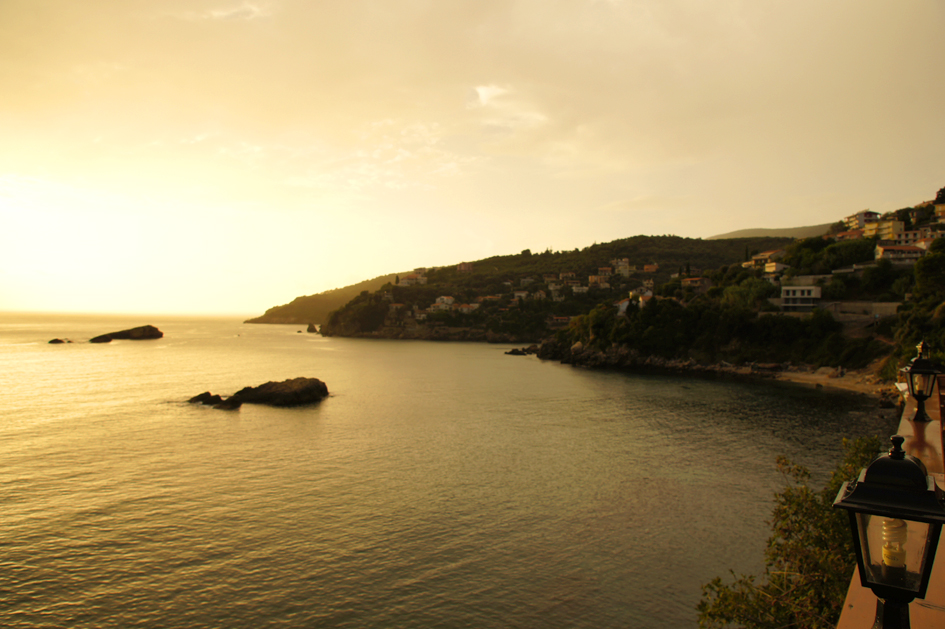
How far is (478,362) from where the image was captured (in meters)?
74.4

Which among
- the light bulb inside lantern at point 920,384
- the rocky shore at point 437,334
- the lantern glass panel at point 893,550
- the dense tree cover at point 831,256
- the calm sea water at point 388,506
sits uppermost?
the dense tree cover at point 831,256

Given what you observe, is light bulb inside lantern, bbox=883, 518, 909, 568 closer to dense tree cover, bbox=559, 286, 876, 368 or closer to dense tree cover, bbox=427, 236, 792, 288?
dense tree cover, bbox=559, 286, 876, 368

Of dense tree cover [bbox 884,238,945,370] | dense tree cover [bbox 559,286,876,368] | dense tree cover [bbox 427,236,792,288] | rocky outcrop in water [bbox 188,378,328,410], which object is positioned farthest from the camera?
dense tree cover [bbox 427,236,792,288]

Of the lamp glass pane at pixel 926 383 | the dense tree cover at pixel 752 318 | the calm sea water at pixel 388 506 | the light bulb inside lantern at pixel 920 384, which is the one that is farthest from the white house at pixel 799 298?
the light bulb inside lantern at pixel 920 384

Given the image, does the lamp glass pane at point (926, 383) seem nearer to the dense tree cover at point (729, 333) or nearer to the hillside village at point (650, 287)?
the dense tree cover at point (729, 333)

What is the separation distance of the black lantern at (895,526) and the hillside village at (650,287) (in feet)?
225

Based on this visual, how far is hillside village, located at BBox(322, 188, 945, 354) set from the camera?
65.0 m

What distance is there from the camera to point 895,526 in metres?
2.82

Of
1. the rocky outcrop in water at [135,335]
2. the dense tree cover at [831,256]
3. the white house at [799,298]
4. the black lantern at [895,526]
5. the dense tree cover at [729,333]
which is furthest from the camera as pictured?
the rocky outcrop in water at [135,335]

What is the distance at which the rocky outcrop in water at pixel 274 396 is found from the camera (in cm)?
4138

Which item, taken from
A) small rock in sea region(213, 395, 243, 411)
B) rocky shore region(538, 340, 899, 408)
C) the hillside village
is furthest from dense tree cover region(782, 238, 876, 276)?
small rock in sea region(213, 395, 243, 411)

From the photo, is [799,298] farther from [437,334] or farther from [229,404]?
[437,334]

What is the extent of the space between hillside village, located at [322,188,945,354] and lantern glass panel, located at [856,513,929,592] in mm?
68549

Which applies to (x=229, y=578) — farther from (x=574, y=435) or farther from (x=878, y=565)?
(x=574, y=435)
